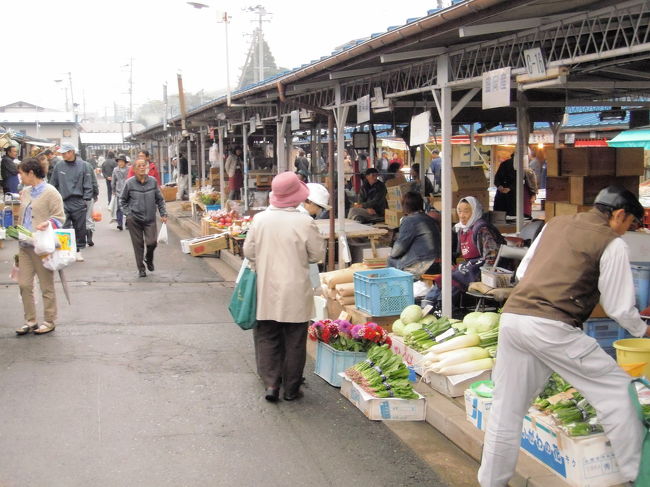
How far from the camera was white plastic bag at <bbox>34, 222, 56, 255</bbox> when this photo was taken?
27.0ft

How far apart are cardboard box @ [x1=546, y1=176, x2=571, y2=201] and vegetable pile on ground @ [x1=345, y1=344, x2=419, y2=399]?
11.1 feet

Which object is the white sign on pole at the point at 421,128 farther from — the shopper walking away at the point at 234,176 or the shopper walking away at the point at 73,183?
the shopper walking away at the point at 234,176

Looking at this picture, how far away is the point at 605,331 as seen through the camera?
638cm

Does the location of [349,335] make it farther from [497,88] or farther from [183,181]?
[183,181]

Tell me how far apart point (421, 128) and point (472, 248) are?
146cm

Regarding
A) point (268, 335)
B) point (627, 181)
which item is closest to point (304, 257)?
point (268, 335)

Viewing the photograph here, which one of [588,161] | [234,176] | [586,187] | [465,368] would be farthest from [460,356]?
[234,176]

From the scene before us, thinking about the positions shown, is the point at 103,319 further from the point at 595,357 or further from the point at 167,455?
the point at 595,357

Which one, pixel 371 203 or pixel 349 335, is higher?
pixel 371 203

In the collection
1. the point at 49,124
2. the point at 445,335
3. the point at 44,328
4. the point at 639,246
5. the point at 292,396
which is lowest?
the point at 292,396

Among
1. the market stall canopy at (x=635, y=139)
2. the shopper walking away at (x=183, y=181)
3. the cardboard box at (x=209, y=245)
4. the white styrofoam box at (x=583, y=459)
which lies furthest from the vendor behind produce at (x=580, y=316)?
the shopper walking away at (x=183, y=181)

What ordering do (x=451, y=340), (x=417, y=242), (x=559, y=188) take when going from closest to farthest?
1. (x=451, y=340)
2. (x=559, y=188)
3. (x=417, y=242)

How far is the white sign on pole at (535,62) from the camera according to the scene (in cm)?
607

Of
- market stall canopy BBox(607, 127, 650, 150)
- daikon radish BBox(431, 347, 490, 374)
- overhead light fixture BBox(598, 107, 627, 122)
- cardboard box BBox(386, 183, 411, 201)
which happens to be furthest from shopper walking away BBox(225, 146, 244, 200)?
market stall canopy BBox(607, 127, 650, 150)
